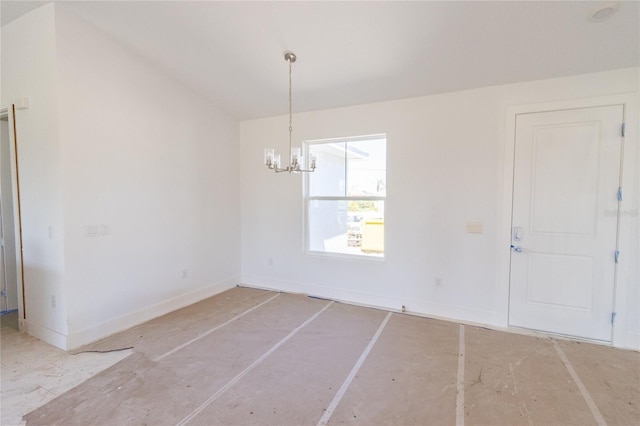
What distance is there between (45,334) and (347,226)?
3504 mm

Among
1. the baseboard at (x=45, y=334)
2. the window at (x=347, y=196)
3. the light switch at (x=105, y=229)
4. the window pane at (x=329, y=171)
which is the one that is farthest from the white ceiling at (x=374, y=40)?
the baseboard at (x=45, y=334)

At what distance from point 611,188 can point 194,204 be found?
4.66m

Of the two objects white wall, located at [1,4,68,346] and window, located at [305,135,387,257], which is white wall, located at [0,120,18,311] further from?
window, located at [305,135,387,257]

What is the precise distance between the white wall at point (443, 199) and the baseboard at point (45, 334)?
2703mm

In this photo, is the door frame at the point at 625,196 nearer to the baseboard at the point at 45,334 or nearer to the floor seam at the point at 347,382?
the floor seam at the point at 347,382

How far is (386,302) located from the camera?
12.7 ft

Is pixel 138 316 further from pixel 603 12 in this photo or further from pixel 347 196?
pixel 603 12

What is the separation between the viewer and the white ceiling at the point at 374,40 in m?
2.38

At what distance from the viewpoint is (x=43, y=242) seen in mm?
2895

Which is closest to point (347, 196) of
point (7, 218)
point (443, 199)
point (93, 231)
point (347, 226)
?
point (347, 226)

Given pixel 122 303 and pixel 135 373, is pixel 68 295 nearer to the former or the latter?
pixel 122 303

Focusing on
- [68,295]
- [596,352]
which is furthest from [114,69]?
[596,352]

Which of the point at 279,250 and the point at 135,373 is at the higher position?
the point at 279,250

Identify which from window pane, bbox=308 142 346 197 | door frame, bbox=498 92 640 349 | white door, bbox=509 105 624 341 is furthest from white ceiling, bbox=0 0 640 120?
window pane, bbox=308 142 346 197
